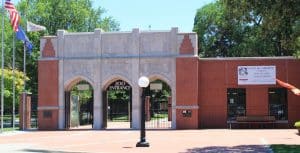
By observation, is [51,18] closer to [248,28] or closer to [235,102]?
[248,28]

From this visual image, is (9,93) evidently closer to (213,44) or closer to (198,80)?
(198,80)

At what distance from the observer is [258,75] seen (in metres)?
39.6

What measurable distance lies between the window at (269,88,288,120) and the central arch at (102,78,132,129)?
401 inches

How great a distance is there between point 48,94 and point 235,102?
1358 centimetres

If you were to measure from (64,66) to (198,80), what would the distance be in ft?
32.2

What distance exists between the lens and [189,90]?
39.2 metres

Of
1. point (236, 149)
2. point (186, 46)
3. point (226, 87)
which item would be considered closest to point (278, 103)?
point (226, 87)

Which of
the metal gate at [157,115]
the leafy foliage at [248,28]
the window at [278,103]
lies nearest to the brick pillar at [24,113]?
the metal gate at [157,115]

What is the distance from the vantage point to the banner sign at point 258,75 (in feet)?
130

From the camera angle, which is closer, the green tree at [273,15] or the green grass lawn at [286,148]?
the green grass lawn at [286,148]

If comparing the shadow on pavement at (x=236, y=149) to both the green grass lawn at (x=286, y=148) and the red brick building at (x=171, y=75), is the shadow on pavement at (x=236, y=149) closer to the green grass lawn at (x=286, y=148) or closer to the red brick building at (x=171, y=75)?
the green grass lawn at (x=286, y=148)

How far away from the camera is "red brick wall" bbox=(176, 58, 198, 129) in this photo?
39094mm

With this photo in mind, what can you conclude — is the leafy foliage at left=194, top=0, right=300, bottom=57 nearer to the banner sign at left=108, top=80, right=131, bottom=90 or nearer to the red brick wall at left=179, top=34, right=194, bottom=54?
the red brick wall at left=179, top=34, right=194, bottom=54

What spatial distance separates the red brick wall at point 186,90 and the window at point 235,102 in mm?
2598
